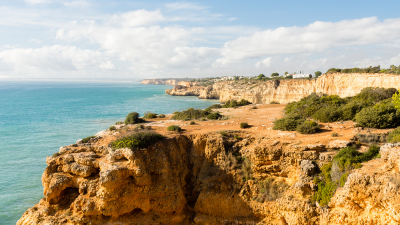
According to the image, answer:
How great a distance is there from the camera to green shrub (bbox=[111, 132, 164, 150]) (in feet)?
45.0

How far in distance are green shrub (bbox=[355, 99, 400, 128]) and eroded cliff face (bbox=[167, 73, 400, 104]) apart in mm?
16194

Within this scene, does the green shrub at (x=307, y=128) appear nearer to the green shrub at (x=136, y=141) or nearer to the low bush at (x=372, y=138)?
the low bush at (x=372, y=138)

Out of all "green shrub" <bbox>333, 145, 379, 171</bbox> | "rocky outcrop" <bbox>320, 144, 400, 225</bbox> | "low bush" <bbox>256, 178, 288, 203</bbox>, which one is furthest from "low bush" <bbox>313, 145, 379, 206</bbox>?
"low bush" <bbox>256, 178, 288, 203</bbox>

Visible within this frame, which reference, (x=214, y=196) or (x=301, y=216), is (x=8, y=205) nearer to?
(x=214, y=196)

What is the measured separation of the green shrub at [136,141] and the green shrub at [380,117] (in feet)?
43.3

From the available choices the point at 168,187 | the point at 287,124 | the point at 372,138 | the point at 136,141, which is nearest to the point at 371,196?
the point at 372,138

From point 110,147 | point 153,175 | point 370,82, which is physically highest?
point 370,82

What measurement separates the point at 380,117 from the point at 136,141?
14749mm

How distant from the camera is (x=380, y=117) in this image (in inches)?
597

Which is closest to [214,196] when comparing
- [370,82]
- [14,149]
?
[14,149]

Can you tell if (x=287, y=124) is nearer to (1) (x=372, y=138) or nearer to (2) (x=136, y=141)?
(1) (x=372, y=138)

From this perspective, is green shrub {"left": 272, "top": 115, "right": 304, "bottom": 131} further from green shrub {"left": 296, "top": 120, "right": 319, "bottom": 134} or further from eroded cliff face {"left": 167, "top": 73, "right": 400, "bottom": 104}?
eroded cliff face {"left": 167, "top": 73, "right": 400, "bottom": 104}

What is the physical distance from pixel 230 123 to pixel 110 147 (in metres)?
10.0

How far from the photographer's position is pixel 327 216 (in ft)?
37.2
